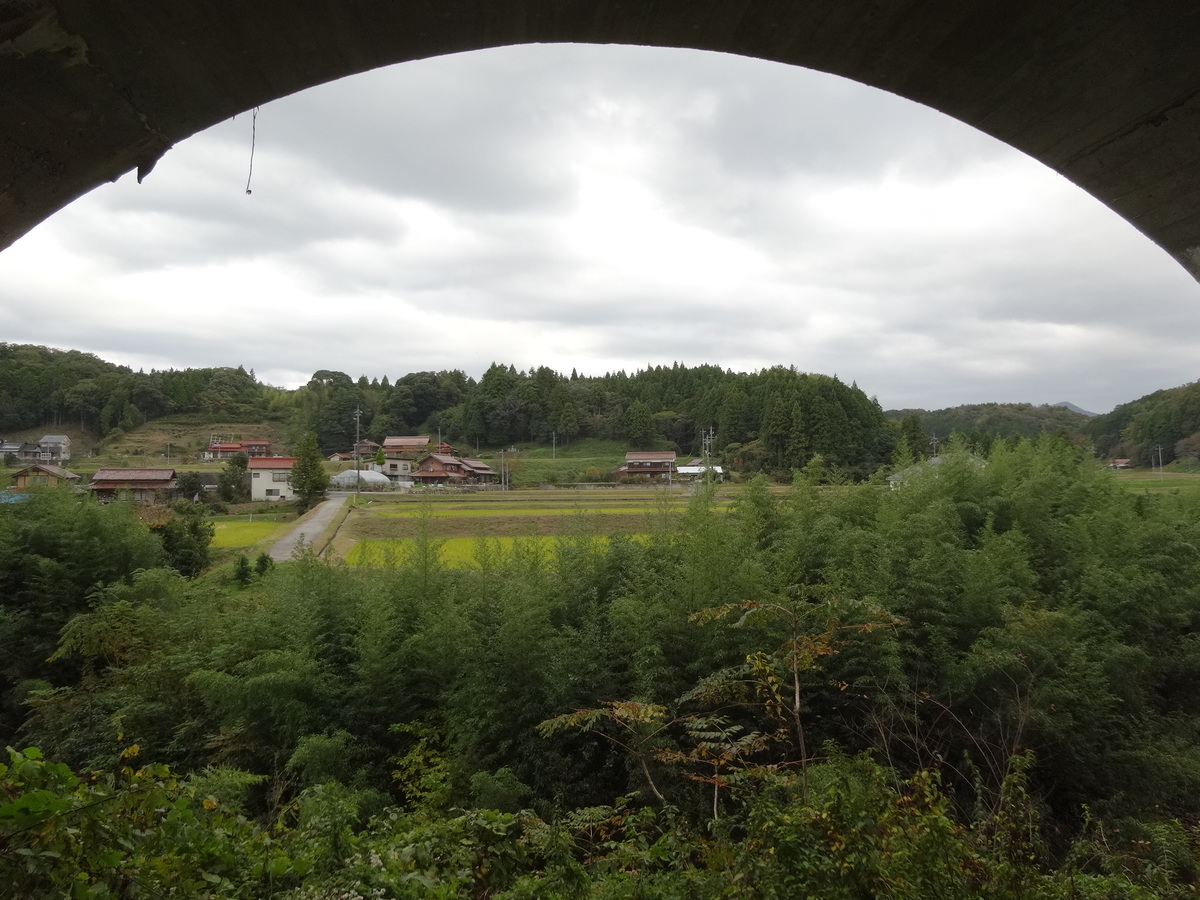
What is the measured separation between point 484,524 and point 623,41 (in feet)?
41.7

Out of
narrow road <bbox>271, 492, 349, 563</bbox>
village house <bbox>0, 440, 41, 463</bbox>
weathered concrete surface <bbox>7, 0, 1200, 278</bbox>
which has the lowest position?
narrow road <bbox>271, 492, 349, 563</bbox>

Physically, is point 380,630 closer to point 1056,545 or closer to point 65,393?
point 1056,545

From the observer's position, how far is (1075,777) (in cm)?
499

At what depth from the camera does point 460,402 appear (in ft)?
194

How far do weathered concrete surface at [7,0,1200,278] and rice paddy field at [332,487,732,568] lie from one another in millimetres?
5775

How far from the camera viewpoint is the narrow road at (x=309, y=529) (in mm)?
13953

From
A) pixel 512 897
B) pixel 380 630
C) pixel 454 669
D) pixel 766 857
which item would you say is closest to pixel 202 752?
pixel 380 630

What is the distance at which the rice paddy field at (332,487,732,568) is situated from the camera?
7318 mm

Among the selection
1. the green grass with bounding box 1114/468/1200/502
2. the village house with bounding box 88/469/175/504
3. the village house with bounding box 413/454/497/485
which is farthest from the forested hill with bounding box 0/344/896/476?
the village house with bounding box 88/469/175/504

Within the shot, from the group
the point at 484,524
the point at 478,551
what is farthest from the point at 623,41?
the point at 484,524

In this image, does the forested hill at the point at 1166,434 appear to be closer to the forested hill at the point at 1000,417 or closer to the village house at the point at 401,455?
the forested hill at the point at 1000,417

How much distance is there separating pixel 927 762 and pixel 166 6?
236 inches

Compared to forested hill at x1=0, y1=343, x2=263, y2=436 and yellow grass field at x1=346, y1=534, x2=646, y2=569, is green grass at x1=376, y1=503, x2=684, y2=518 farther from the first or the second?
forested hill at x1=0, y1=343, x2=263, y2=436

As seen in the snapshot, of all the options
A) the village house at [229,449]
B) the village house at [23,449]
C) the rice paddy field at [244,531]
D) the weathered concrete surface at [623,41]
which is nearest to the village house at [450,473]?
the rice paddy field at [244,531]
